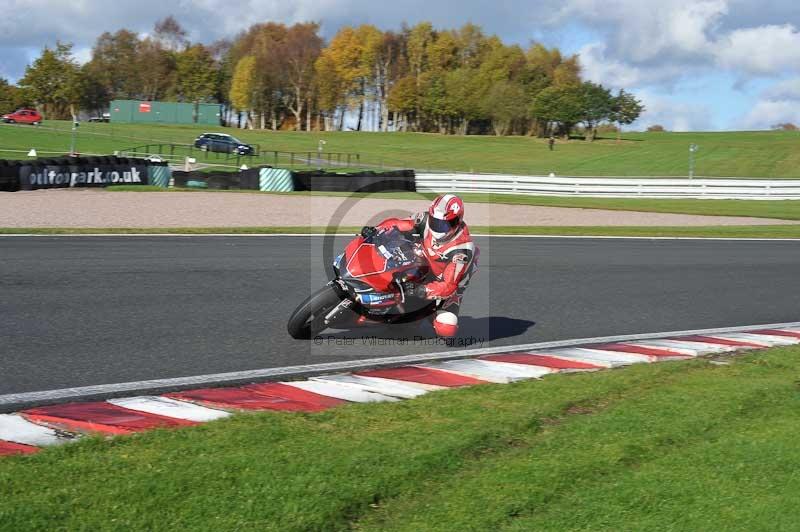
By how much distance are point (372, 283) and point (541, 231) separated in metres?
15.5

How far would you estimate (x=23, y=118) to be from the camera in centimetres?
7088

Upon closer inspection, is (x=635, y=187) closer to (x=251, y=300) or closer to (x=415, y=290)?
(x=251, y=300)

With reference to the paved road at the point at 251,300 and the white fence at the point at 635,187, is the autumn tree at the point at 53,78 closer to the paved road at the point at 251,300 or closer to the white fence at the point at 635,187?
the white fence at the point at 635,187

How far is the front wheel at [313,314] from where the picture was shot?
761 cm

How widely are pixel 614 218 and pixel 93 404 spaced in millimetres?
24700

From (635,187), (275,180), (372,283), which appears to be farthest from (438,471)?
(635,187)

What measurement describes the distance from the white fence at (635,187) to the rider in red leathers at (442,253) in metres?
32.5

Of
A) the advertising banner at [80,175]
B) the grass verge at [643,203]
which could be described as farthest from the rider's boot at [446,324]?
the grass verge at [643,203]

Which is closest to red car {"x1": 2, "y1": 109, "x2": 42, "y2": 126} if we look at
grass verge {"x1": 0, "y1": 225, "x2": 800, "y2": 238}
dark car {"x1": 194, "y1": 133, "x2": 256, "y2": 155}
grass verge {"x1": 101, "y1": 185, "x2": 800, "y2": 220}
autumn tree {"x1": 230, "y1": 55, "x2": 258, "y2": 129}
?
dark car {"x1": 194, "y1": 133, "x2": 256, "y2": 155}

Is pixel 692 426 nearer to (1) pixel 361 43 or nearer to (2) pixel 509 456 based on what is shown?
(2) pixel 509 456

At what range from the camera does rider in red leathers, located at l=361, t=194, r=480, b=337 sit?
7555mm

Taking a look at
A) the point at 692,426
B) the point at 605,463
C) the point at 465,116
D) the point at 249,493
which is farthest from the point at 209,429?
the point at 465,116

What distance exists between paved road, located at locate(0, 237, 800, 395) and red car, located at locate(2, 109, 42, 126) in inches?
2401

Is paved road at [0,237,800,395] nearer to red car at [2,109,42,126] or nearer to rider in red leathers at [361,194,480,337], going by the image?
rider in red leathers at [361,194,480,337]
